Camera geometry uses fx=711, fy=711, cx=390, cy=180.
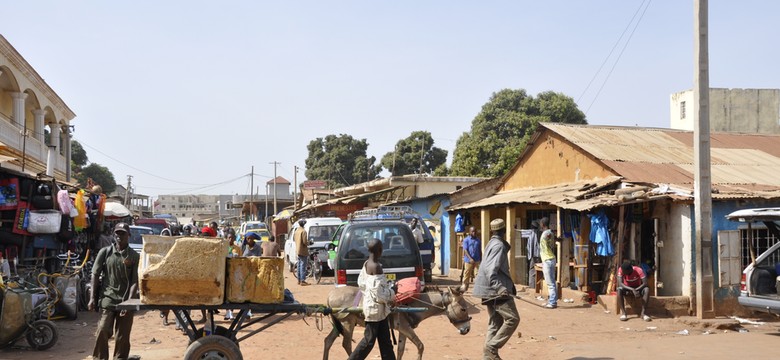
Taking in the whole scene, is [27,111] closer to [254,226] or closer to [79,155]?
[254,226]

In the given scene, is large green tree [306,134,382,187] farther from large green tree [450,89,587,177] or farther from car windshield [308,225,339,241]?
car windshield [308,225,339,241]

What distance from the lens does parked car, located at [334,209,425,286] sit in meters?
13.1

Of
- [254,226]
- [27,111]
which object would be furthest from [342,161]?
[27,111]

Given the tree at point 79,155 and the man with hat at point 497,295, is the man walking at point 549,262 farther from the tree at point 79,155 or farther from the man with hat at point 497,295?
the tree at point 79,155

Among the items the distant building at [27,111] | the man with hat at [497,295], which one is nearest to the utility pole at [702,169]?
the man with hat at [497,295]

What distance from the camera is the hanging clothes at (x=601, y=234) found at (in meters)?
14.8

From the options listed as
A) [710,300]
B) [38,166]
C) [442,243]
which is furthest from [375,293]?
[38,166]

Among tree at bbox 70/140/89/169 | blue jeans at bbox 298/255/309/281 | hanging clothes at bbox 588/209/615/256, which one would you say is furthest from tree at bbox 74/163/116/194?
hanging clothes at bbox 588/209/615/256

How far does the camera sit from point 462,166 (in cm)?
4225

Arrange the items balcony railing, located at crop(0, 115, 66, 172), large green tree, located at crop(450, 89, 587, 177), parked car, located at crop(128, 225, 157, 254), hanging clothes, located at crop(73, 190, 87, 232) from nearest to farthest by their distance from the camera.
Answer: hanging clothes, located at crop(73, 190, 87, 232)
parked car, located at crop(128, 225, 157, 254)
balcony railing, located at crop(0, 115, 66, 172)
large green tree, located at crop(450, 89, 587, 177)

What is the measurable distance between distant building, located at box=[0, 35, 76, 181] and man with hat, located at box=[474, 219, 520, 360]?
41.3 ft

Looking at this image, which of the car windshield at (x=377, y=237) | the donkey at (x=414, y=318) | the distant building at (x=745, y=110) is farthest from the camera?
the distant building at (x=745, y=110)

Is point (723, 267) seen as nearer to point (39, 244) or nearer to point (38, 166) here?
point (39, 244)

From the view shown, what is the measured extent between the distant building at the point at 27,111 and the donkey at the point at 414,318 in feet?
37.5
